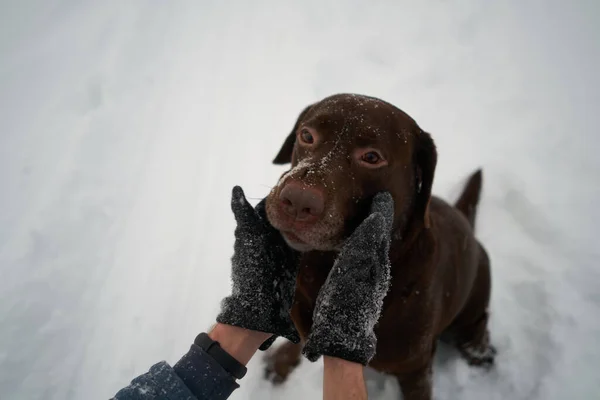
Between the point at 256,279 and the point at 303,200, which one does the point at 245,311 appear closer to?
the point at 256,279

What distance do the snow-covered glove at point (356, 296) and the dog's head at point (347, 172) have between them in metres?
0.12

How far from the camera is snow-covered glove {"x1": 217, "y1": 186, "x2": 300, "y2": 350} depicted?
1.63m

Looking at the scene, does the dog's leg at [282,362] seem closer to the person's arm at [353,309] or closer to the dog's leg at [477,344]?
the person's arm at [353,309]

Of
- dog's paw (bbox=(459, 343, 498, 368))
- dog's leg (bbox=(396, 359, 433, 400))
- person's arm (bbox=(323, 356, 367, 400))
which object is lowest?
dog's paw (bbox=(459, 343, 498, 368))

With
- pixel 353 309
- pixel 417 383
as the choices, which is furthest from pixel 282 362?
pixel 353 309

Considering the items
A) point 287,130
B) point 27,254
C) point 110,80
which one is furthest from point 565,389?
point 110,80

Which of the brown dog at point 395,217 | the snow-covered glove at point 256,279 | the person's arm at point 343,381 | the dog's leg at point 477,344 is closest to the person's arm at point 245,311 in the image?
the snow-covered glove at point 256,279

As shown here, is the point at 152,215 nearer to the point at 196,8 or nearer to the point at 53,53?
the point at 53,53

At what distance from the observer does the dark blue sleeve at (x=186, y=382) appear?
56.7 inches

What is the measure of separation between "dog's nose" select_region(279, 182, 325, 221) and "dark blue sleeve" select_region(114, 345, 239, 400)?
0.77 m

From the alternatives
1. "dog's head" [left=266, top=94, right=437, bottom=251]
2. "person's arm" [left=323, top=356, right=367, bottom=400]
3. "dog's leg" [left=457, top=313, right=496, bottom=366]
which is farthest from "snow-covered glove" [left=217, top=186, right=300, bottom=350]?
"dog's leg" [left=457, top=313, right=496, bottom=366]

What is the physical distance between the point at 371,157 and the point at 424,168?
1.30 ft

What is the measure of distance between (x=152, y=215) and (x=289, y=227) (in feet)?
7.30

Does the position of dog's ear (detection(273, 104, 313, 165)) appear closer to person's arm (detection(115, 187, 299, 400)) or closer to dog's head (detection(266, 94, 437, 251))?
dog's head (detection(266, 94, 437, 251))
